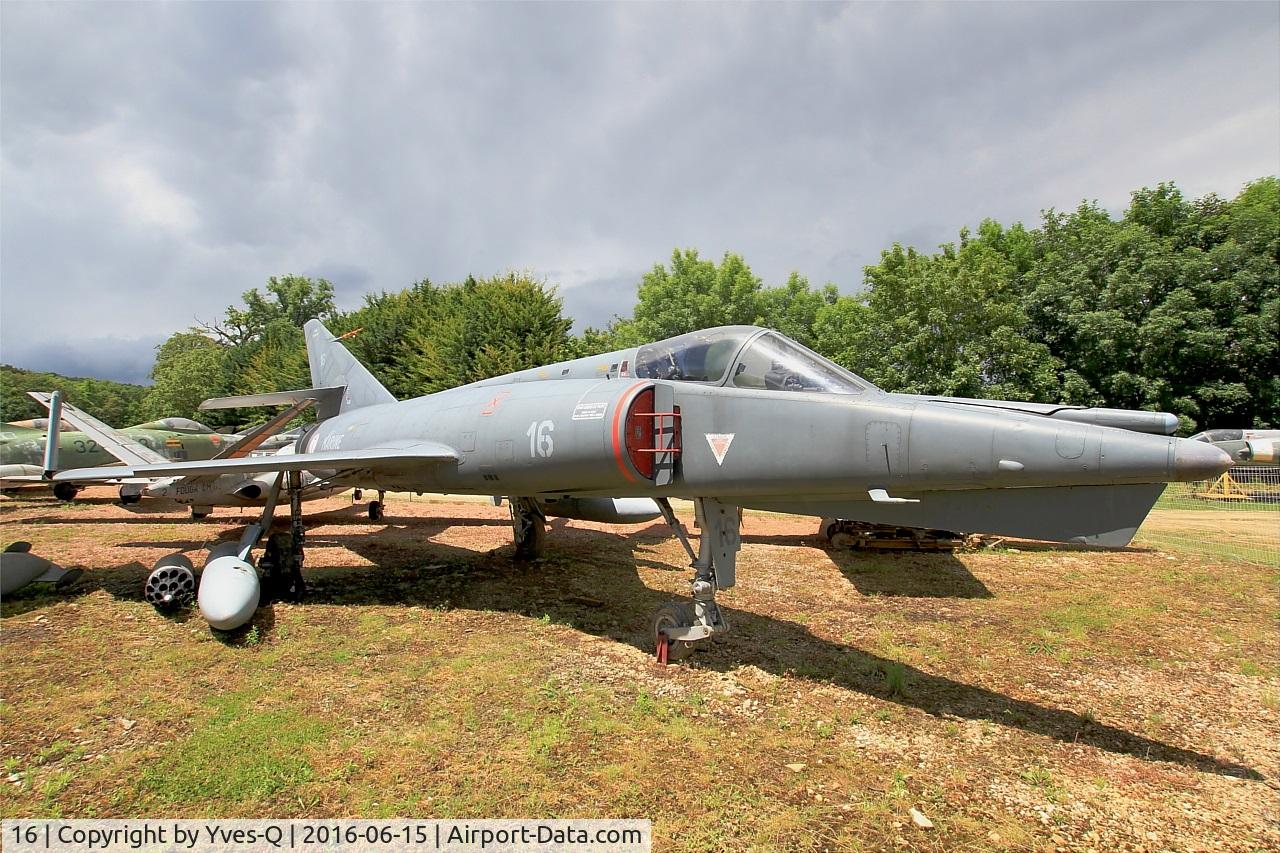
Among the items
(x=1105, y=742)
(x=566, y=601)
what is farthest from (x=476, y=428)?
(x=1105, y=742)

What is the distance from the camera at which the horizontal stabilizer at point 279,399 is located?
370 inches

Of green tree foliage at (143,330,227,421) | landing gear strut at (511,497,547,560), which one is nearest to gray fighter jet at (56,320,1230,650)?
landing gear strut at (511,497,547,560)

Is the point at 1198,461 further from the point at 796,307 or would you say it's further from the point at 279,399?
the point at 796,307

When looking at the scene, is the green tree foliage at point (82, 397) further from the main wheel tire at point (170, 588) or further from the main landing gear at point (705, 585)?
the main landing gear at point (705, 585)

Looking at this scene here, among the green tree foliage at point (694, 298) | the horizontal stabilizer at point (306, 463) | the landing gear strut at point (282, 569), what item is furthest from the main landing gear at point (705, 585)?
the green tree foliage at point (694, 298)

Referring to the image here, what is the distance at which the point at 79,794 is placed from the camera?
3.36 meters

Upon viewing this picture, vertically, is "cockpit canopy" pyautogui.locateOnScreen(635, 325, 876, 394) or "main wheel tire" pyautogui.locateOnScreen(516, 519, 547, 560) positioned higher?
"cockpit canopy" pyautogui.locateOnScreen(635, 325, 876, 394)

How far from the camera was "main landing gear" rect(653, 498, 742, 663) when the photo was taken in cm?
502

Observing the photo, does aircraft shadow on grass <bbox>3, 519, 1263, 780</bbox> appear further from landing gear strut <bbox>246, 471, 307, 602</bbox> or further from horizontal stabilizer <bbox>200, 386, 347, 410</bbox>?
horizontal stabilizer <bbox>200, 386, 347, 410</bbox>

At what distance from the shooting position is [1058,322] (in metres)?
26.4

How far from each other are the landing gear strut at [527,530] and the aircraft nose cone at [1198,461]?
7.72 m

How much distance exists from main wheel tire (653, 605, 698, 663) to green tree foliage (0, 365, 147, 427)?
54.5 meters
